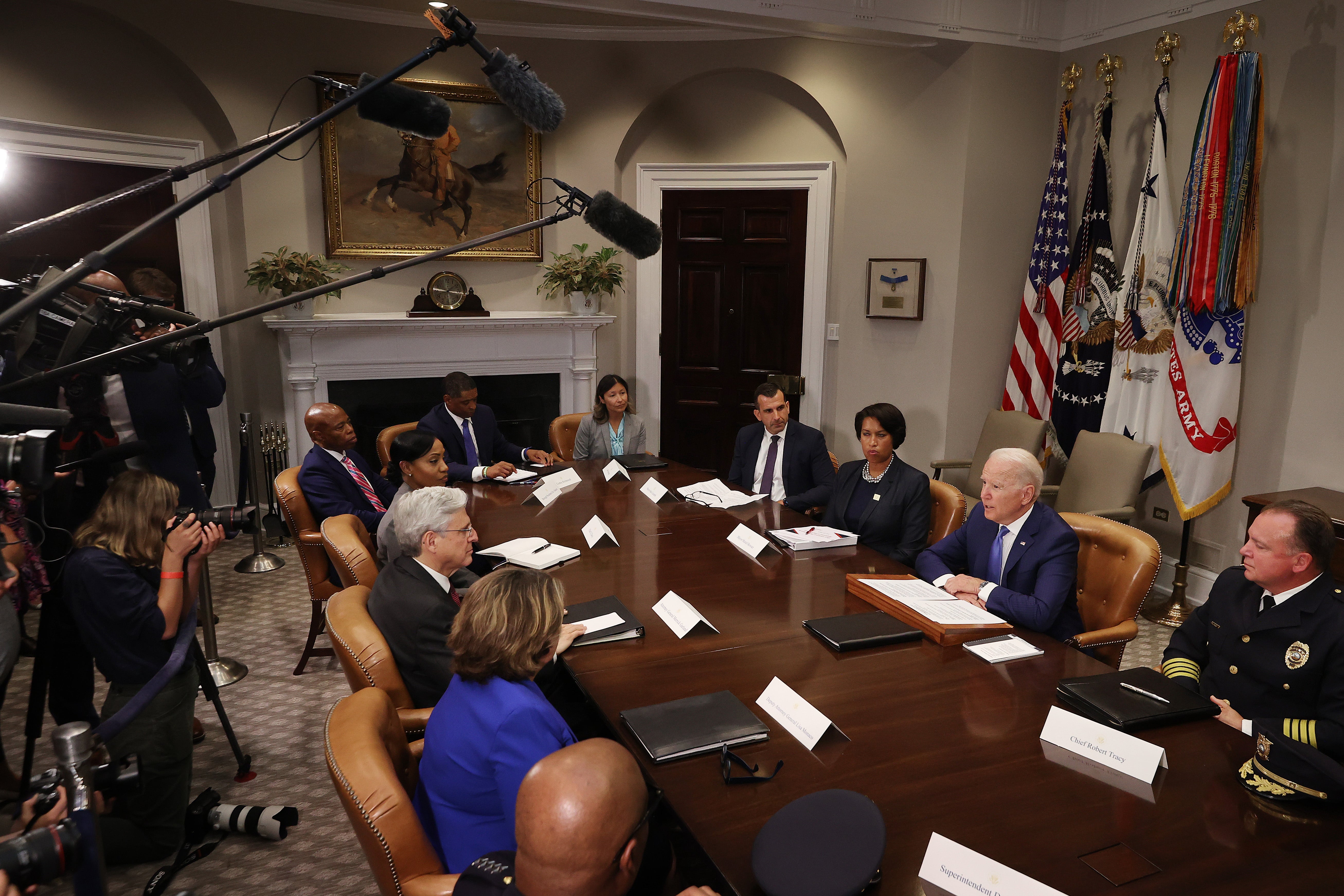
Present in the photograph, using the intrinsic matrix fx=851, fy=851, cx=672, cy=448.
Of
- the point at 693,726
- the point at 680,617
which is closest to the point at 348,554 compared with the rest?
the point at 680,617

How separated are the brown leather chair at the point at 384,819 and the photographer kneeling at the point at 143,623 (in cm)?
114

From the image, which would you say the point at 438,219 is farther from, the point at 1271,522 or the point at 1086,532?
the point at 1271,522

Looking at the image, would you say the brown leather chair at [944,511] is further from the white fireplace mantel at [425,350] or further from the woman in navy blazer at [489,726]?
the white fireplace mantel at [425,350]

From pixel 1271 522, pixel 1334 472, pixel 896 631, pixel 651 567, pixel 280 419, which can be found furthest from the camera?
pixel 280 419

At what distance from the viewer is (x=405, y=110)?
5.66 ft

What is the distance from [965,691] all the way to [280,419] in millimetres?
5255

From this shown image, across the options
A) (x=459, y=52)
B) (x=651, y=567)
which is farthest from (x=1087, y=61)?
(x=651, y=567)

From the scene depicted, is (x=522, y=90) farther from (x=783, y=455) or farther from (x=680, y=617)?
(x=783, y=455)

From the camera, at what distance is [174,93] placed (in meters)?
5.56

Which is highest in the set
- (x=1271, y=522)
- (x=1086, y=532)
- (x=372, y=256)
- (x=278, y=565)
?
(x=372, y=256)

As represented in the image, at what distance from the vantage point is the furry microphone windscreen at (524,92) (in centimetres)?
174

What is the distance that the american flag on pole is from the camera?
17.2 ft

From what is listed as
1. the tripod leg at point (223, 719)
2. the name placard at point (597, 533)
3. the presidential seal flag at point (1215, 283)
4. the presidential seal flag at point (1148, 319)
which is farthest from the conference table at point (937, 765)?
the presidential seal flag at point (1148, 319)

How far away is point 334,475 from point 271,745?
3.68ft
